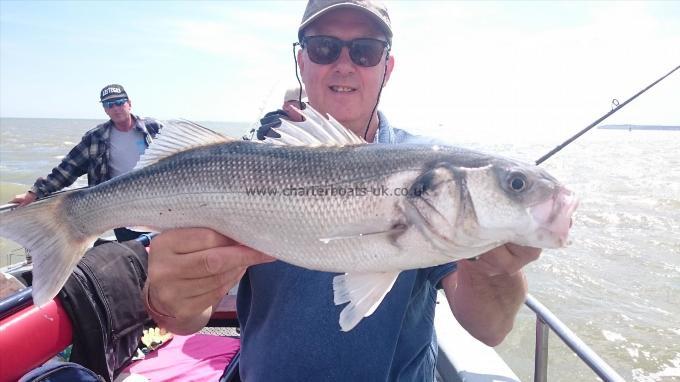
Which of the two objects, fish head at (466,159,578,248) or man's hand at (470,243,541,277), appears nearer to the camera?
fish head at (466,159,578,248)

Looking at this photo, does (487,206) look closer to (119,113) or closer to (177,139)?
(177,139)

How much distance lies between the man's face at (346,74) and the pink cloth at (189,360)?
229cm

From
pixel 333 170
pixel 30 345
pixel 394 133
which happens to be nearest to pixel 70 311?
pixel 30 345

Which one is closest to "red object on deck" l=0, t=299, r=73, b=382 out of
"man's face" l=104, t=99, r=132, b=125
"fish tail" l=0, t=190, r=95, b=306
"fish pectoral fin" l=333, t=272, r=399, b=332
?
"fish tail" l=0, t=190, r=95, b=306

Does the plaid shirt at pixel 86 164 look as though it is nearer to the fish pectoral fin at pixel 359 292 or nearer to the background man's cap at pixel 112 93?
the background man's cap at pixel 112 93

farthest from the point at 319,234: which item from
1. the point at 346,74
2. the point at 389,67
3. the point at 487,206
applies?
the point at 389,67

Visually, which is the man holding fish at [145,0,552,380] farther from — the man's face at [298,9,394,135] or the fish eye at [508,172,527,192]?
the man's face at [298,9,394,135]

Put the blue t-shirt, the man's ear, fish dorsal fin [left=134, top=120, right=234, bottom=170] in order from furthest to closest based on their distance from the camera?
the man's ear, fish dorsal fin [left=134, top=120, right=234, bottom=170], the blue t-shirt

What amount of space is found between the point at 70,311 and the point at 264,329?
Answer: 5.69 feet

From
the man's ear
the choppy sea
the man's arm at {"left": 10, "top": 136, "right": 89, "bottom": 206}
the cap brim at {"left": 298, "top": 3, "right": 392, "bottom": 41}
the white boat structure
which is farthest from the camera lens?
the man's arm at {"left": 10, "top": 136, "right": 89, "bottom": 206}

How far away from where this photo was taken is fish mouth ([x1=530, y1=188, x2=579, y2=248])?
5.82 feet

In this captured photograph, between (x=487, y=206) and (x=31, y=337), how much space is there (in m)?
2.85

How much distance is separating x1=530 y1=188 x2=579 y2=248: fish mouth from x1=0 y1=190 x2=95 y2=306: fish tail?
2.15 meters

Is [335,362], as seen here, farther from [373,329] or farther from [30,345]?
[30,345]
